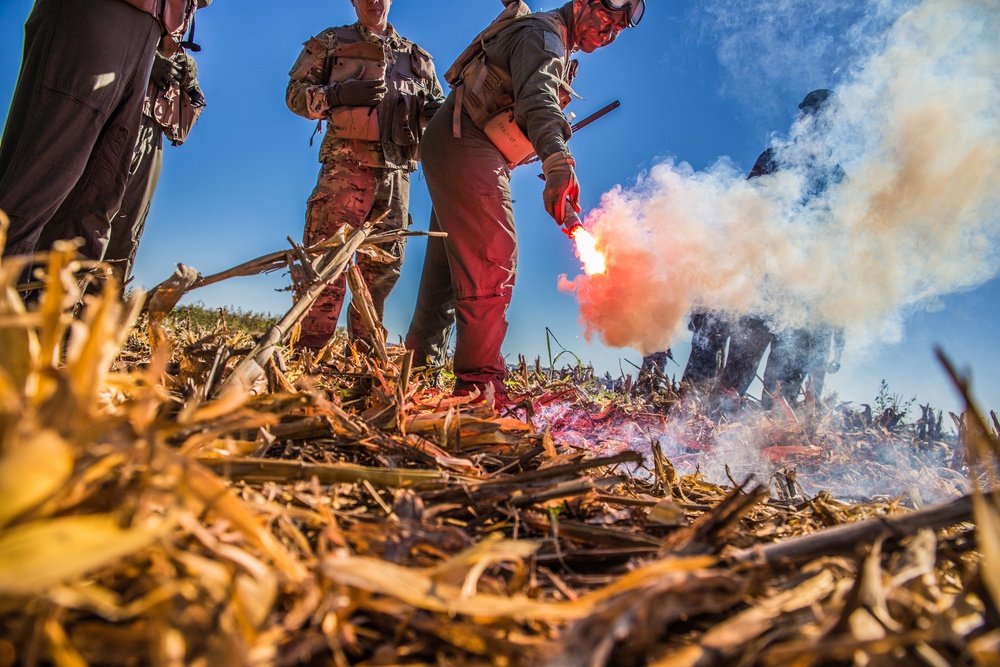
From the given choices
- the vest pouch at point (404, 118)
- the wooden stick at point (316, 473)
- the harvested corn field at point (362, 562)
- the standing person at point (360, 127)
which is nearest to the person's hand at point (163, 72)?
the standing person at point (360, 127)

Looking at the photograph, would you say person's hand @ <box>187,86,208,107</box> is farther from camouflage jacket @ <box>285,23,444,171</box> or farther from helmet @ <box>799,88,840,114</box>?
helmet @ <box>799,88,840,114</box>

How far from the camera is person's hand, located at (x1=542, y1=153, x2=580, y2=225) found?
10.3 feet

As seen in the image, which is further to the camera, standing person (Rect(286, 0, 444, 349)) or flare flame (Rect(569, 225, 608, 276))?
standing person (Rect(286, 0, 444, 349))

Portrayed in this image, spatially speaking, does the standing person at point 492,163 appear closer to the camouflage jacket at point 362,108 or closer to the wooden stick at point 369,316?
the camouflage jacket at point 362,108

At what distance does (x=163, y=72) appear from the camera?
3613 millimetres

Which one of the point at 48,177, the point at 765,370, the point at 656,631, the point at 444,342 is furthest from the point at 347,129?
the point at 765,370

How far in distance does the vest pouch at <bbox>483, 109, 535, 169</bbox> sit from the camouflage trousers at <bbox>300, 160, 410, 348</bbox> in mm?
1450

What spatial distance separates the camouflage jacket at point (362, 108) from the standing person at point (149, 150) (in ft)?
4.25

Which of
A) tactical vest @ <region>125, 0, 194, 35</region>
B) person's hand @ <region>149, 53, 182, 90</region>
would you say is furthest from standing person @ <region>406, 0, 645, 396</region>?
person's hand @ <region>149, 53, 182, 90</region>

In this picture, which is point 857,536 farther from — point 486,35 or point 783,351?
point 783,351

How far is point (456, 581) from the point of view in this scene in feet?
1.89

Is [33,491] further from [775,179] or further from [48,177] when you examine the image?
[775,179]

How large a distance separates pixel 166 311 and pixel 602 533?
1.06 metres

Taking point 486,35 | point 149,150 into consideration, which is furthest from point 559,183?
point 149,150
